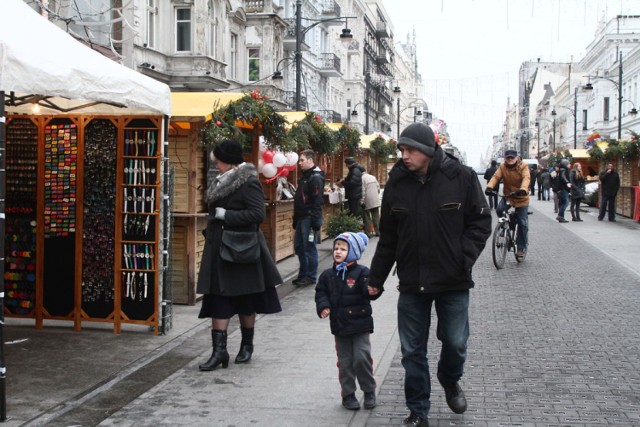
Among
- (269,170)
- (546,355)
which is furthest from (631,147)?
(546,355)

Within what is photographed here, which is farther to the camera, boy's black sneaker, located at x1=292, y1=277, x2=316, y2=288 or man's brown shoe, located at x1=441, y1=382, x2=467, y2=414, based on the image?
boy's black sneaker, located at x1=292, y1=277, x2=316, y2=288

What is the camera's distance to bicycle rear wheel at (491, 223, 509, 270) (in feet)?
42.9

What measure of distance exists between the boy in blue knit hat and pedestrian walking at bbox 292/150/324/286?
5.75 meters

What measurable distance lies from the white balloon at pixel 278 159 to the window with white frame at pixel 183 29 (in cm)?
1875

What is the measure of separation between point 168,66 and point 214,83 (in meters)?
1.94

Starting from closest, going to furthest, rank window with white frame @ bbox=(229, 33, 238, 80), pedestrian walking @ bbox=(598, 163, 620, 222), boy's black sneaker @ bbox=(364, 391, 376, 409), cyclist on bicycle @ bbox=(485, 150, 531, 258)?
boy's black sneaker @ bbox=(364, 391, 376, 409)
cyclist on bicycle @ bbox=(485, 150, 531, 258)
pedestrian walking @ bbox=(598, 163, 620, 222)
window with white frame @ bbox=(229, 33, 238, 80)

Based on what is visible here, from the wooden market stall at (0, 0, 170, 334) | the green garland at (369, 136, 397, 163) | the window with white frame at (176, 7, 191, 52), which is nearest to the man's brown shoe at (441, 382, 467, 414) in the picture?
the wooden market stall at (0, 0, 170, 334)

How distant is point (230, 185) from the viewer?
672 centimetres

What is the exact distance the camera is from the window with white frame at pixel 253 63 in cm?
3975

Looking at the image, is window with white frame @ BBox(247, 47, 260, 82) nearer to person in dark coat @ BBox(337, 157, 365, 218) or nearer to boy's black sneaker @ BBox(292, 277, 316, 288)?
person in dark coat @ BBox(337, 157, 365, 218)

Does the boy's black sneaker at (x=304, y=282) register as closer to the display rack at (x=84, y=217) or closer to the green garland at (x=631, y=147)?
the display rack at (x=84, y=217)

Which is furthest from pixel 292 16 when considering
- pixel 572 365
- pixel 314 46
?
pixel 572 365

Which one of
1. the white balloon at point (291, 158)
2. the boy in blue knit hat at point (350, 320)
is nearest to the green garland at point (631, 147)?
the white balloon at point (291, 158)

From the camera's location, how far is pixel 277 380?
6465 millimetres
